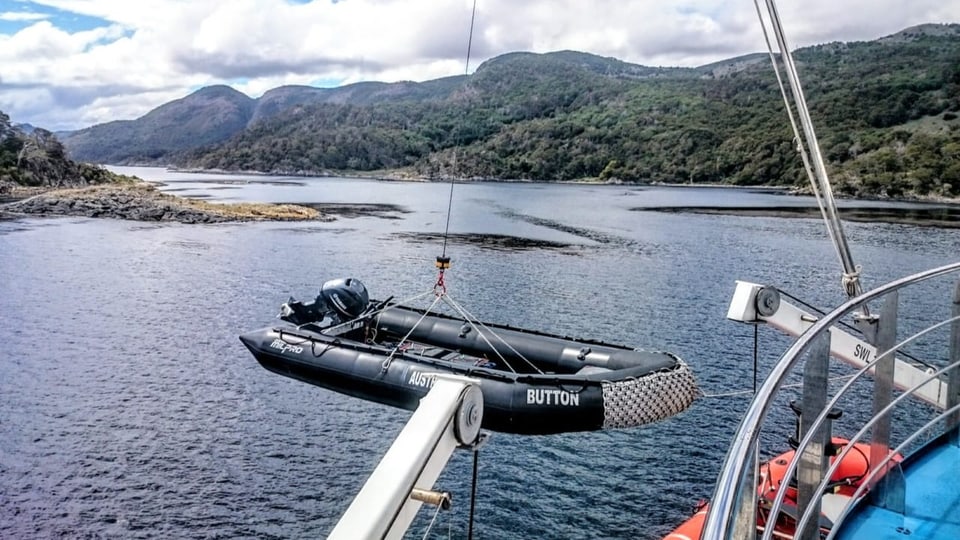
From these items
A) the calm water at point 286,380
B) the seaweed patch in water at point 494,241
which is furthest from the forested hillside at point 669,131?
the calm water at point 286,380

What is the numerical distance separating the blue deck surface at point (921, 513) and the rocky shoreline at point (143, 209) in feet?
171

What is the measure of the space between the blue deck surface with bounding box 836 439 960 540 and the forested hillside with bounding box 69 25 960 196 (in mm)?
51678

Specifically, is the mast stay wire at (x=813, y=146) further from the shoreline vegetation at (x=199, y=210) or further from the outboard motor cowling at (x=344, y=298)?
the shoreline vegetation at (x=199, y=210)

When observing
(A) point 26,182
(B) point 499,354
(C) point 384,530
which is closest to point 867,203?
(B) point 499,354

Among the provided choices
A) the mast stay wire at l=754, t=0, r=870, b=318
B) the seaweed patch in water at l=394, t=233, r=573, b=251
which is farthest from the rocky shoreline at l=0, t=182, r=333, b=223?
the mast stay wire at l=754, t=0, r=870, b=318

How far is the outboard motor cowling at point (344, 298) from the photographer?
1452 centimetres

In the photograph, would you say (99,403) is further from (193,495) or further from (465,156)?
(465,156)

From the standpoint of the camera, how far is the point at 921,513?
10.8 ft

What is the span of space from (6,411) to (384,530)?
52.8 feet

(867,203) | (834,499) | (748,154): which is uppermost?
(748,154)

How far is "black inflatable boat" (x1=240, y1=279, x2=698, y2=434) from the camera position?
35.2ft

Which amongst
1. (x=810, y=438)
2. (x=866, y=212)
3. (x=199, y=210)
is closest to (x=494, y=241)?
(x=199, y=210)

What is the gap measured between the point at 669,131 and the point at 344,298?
11334 cm

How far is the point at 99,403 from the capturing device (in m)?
15.0
